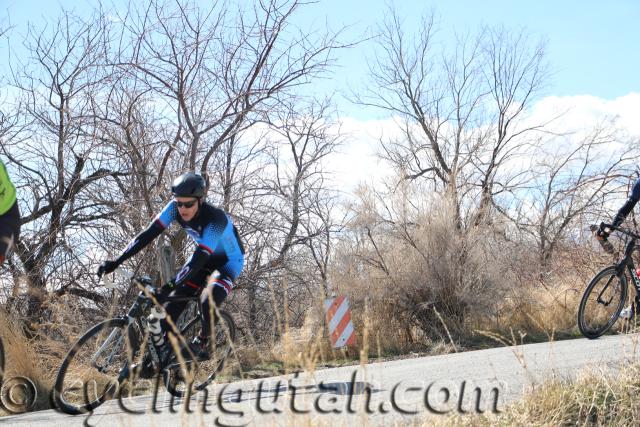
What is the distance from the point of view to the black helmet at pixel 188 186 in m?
7.10

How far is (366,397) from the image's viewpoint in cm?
498

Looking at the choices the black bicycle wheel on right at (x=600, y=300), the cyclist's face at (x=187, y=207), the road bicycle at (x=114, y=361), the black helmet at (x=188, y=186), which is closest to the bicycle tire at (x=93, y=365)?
the road bicycle at (x=114, y=361)

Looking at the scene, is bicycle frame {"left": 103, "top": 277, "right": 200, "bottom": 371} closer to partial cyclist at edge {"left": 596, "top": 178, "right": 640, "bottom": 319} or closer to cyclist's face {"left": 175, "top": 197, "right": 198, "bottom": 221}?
cyclist's face {"left": 175, "top": 197, "right": 198, "bottom": 221}

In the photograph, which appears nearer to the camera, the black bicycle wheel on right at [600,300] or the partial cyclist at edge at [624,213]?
the partial cyclist at edge at [624,213]

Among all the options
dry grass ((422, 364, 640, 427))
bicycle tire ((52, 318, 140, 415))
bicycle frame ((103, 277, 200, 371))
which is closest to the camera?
dry grass ((422, 364, 640, 427))

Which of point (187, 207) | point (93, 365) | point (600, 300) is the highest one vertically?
point (187, 207)

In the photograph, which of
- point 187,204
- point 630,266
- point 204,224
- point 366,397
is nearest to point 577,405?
point 366,397

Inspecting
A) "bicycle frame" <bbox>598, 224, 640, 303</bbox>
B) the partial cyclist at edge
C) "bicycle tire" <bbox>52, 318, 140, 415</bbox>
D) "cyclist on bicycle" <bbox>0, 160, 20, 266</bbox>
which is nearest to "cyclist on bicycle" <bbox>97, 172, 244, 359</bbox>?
"bicycle tire" <bbox>52, 318, 140, 415</bbox>

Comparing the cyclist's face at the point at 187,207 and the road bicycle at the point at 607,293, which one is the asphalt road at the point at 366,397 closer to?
the road bicycle at the point at 607,293

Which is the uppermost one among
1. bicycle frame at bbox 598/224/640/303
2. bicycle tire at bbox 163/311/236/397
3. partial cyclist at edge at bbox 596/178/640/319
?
partial cyclist at edge at bbox 596/178/640/319

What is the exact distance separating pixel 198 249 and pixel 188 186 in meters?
0.62

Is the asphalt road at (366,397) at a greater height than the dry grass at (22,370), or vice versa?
the dry grass at (22,370)

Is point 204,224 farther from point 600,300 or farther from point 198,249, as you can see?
point 600,300

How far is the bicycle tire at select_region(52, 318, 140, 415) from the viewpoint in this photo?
6.32 meters
